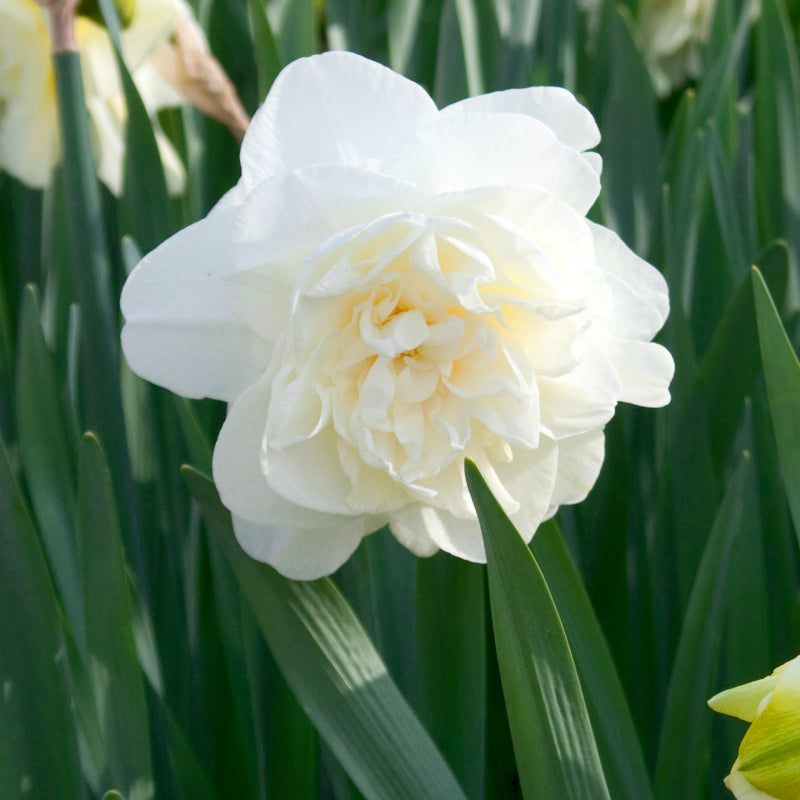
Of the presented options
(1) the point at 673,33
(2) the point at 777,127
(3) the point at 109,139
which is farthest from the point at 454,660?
(1) the point at 673,33

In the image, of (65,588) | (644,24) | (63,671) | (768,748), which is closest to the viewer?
(768,748)

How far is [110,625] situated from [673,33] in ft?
3.68

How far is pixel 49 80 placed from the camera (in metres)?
0.68

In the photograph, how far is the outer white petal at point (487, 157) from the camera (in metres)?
0.36

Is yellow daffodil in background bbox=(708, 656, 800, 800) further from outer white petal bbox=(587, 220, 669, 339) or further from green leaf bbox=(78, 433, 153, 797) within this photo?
green leaf bbox=(78, 433, 153, 797)

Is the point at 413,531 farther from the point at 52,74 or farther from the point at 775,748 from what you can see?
the point at 52,74

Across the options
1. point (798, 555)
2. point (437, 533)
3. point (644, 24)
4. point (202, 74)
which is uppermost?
point (644, 24)

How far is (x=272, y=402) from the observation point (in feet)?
1.12

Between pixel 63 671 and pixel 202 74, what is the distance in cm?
35

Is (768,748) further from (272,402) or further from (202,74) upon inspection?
(202,74)

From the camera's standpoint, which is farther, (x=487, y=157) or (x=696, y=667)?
(x=696, y=667)

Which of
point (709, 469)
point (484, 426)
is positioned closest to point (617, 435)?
point (709, 469)

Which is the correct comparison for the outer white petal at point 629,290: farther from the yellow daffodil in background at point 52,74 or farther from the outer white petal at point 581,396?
the yellow daffodil in background at point 52,74

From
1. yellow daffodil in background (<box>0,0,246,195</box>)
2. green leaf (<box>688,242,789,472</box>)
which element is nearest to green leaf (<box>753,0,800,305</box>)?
green leaf (<box>688,242,789,472</box>)
